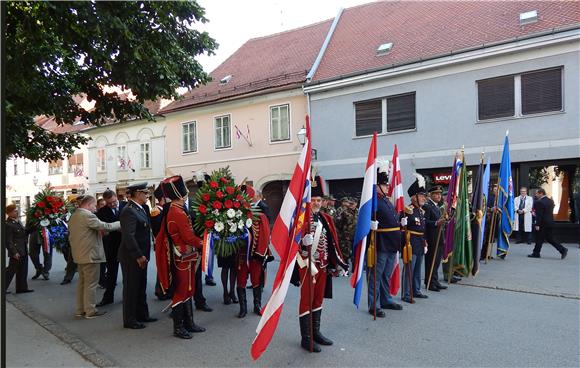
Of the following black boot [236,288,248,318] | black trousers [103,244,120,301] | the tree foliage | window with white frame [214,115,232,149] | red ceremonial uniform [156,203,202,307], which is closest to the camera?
red ceremonial uniform [156,203,202,307]

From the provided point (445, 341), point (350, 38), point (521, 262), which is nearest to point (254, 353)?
point (445, 341)

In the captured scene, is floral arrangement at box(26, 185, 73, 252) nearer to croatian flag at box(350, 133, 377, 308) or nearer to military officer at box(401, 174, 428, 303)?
croatian flag at box(350, 133, 377, 308)

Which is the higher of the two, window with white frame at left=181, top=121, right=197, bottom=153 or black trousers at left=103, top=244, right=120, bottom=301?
window with white frame at left=181, top=121, right=197, bottom=153

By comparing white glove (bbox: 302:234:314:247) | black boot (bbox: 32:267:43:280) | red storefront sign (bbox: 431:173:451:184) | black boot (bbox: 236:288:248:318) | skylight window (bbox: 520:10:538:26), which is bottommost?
black boot (bbox: 32:267:43:280)

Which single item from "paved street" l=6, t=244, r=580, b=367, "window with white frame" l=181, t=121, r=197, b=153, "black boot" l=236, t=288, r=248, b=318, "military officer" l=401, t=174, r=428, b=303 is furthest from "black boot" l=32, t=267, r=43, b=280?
"window with white frame" l=181, t=121, r=197, b=153

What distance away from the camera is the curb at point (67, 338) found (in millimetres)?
4648

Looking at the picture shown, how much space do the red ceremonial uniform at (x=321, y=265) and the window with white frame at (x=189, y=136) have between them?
19542 mm

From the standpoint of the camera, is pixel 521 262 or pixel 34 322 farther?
pixel 521 262

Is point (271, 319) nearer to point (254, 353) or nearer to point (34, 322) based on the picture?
point (254, 353)

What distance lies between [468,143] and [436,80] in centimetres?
256

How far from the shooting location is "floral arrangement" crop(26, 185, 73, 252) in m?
9.35

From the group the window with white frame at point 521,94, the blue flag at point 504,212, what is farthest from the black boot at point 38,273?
the window with white frame at point 521,94

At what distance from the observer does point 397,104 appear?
55.0 feet

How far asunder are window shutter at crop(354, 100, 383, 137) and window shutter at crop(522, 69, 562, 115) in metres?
5.09
